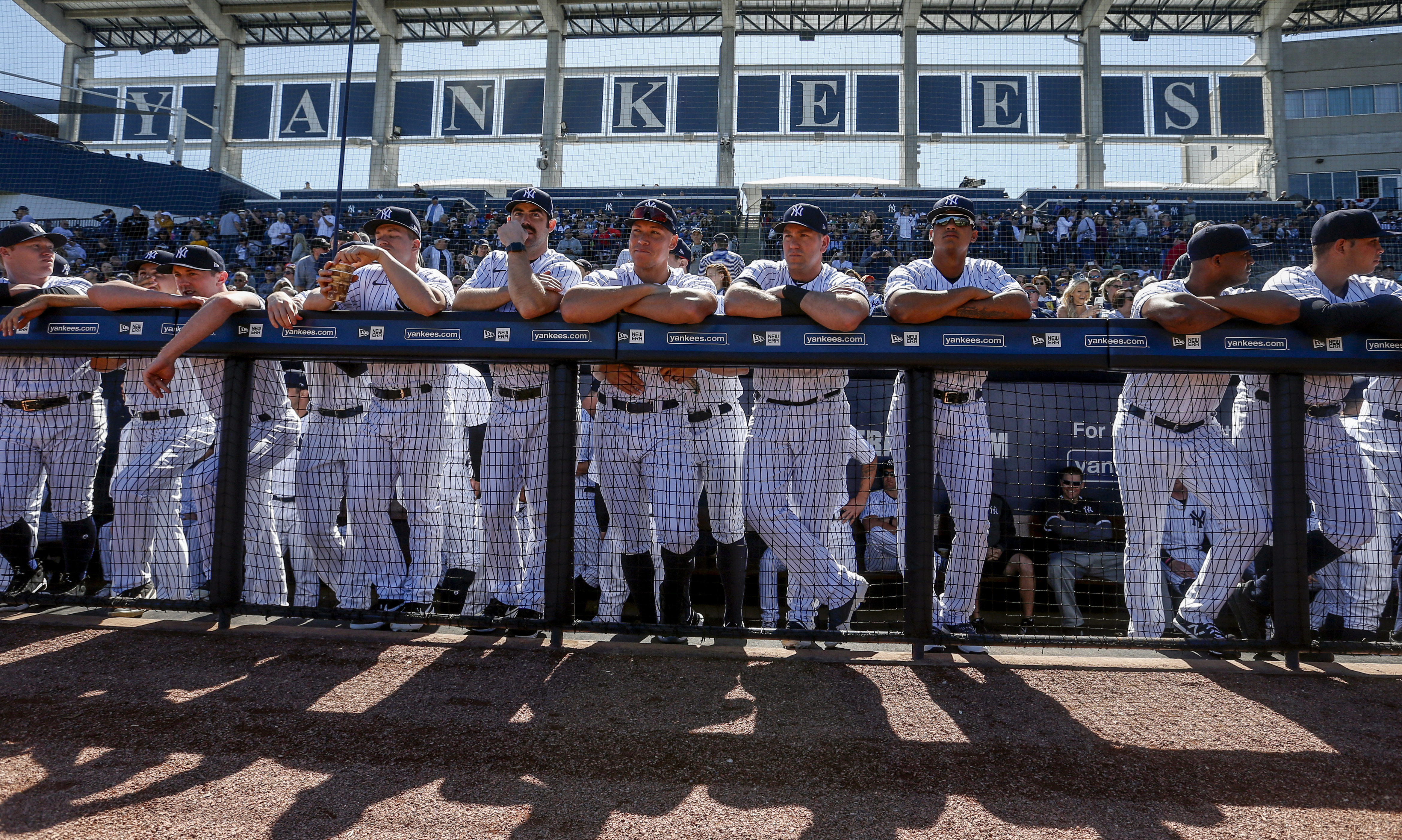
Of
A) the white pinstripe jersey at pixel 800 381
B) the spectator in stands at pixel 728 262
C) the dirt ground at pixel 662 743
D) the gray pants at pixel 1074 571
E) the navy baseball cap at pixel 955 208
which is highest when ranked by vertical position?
the spectator in stands at pixel 728 262

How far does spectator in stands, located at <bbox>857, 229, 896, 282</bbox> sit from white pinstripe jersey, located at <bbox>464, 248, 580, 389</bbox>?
1256 cm

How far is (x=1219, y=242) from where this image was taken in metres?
3.42

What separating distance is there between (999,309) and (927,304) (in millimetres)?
263

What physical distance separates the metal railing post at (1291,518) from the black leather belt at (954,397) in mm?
1078

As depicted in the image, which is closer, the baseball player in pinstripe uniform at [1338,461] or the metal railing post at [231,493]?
the metal railing post at [231,493]

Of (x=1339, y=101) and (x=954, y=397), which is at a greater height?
(x=1339, y=101)

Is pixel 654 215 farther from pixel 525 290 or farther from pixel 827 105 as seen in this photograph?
pixel 827 105

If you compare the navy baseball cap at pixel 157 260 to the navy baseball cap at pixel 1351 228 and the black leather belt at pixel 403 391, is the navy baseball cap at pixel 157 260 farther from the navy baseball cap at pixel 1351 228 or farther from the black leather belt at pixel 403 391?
the navy baseball cap at pixel 1351 228

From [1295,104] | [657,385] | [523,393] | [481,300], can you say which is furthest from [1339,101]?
[481,300]

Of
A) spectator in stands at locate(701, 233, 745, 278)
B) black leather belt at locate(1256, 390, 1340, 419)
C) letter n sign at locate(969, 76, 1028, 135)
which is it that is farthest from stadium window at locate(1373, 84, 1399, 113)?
black leather belt at locate(1256, 390, 1340, 419)

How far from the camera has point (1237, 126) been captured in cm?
2575

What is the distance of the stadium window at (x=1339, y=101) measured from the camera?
87.9 ft

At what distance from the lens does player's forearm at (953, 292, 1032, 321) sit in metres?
2.92

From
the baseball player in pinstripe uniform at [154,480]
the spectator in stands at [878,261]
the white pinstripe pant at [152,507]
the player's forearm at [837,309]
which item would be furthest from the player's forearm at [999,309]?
the spectator in stands at [878,261]
